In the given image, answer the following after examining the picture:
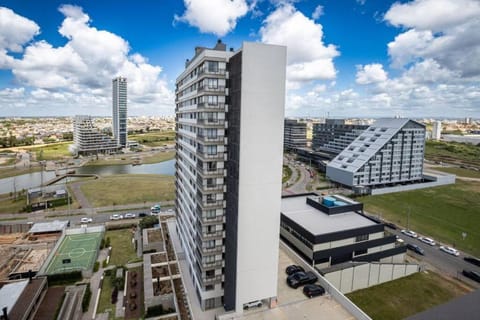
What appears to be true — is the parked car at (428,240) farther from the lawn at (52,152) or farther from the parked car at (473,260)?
the lawn at (52,152)

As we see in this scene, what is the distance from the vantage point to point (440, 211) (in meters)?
78.1

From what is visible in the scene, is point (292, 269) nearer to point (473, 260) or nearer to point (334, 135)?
point (473, 260)

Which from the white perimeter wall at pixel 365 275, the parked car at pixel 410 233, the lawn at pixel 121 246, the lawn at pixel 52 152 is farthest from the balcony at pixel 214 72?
the lawn at pixel 52 152

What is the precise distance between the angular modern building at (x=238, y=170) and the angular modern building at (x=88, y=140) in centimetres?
16022

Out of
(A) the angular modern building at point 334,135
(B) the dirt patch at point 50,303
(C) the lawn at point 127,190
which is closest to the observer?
(B) the dirt patch at point 50,303

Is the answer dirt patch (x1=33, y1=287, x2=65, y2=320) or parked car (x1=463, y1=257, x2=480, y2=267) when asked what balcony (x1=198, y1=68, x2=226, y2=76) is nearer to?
dirt patch (x1=33, y1=287, x2=65, y2=320)

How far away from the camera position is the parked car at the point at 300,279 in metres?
36.9

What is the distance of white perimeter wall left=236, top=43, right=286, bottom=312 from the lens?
92.9 ft

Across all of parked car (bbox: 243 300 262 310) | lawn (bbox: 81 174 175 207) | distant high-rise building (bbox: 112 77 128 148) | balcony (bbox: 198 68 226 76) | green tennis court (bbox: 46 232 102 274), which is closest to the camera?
balcony (bbox: 198 68 226 76)

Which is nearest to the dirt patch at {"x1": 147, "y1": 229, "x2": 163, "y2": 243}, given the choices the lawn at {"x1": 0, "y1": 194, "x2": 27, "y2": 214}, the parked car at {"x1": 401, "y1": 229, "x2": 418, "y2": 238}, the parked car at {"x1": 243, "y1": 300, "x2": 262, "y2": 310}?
the parked car at {"x1": 243, "y1": 300, "x2": 262, "y2": 310}

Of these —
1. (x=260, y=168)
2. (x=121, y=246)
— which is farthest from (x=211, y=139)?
(x=121, y=246)

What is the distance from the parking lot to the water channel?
9857cm

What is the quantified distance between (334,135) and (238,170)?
13001 cm

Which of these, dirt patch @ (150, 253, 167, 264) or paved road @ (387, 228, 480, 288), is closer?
dirt patch @ (150, 253, 167, 264)
